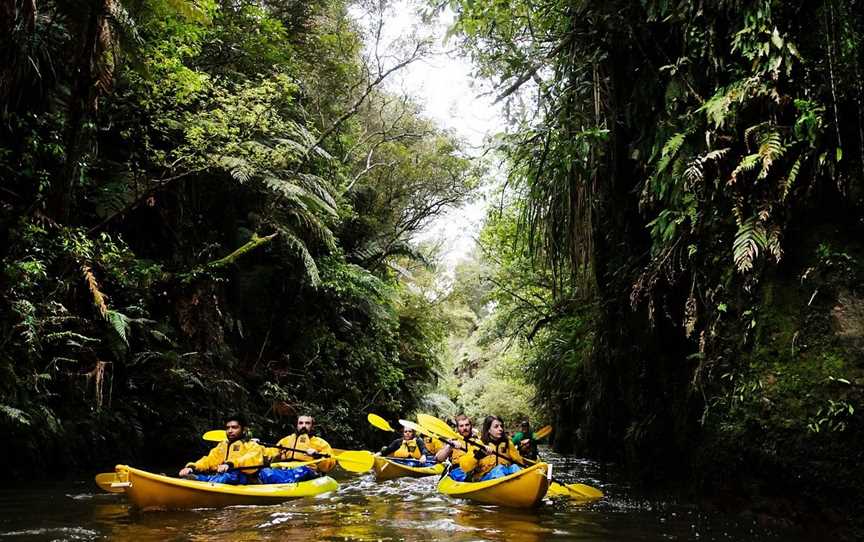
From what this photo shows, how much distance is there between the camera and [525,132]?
730cm

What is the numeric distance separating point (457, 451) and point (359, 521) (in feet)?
9.76

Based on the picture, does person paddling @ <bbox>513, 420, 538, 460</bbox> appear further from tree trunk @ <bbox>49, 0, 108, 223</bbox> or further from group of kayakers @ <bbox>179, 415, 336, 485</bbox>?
tree trunk @ <bbox>49, 0, 108, 223</bbox>

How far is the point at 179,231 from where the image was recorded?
11.4 metres

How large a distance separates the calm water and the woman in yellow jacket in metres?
0.49

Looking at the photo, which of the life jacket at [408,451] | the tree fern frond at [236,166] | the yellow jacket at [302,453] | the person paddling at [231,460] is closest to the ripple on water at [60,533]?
the person paddling at [231,460]

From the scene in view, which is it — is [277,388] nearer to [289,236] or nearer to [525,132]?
[289,236]

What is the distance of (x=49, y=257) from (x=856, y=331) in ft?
26.7

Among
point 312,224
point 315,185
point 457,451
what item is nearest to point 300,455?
point 457,451

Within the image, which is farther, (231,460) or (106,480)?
(231,460)

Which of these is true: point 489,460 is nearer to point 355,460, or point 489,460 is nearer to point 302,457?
point 355,460

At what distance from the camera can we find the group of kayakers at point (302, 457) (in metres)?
6.83

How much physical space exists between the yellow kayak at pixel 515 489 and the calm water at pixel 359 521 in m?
0.11

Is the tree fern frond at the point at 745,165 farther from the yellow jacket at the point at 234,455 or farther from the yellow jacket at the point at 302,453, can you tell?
the yellow jacket at the point at 302,453


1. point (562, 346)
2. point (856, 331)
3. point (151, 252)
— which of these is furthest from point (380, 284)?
point (856, 331)
